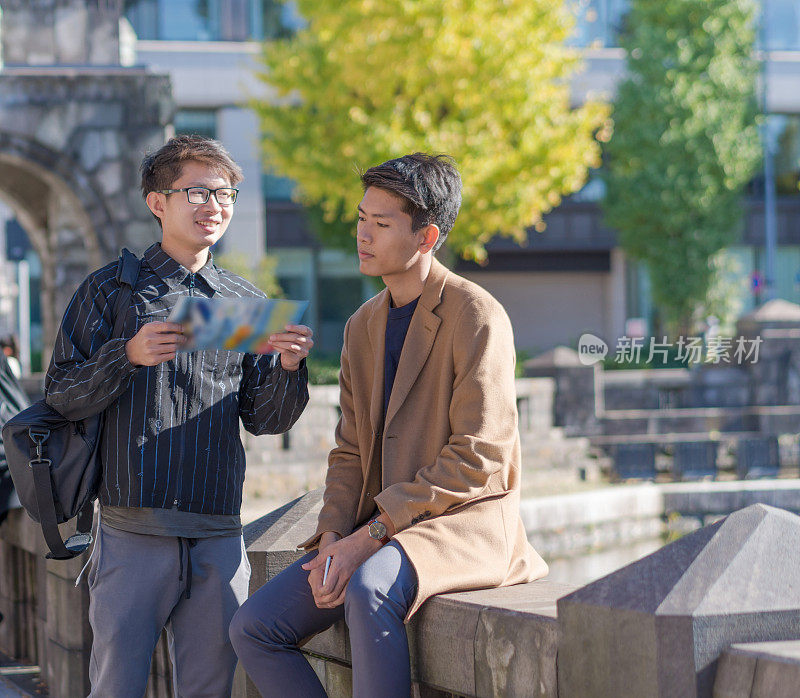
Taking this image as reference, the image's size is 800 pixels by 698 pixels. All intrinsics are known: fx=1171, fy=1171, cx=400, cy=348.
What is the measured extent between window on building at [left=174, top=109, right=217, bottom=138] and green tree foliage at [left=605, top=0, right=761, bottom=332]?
9741 millimetres

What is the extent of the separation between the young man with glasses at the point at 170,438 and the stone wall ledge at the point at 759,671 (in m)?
1.33

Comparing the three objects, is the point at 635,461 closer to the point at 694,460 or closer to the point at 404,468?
the point at 694,460

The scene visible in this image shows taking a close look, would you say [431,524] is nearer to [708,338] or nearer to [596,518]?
[596,518]

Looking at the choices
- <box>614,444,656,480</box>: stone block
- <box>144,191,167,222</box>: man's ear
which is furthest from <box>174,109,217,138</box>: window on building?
<box>144,191,167,222</box>: man's ear

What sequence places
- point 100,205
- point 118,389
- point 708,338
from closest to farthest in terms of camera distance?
1. point 118,389
2. point 100,205
3. point 708,338

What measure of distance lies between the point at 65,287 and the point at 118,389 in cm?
878

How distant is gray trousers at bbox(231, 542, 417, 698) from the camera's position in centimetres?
279

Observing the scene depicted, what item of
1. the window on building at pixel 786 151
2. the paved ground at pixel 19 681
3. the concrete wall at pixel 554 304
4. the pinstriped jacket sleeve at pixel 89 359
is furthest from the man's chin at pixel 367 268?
the window on building at pixel 786 151

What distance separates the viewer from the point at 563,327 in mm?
31141

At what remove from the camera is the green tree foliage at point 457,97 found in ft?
59.3

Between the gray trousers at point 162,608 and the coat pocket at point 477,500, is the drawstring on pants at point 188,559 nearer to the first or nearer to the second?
the gray trousers at point 162,608

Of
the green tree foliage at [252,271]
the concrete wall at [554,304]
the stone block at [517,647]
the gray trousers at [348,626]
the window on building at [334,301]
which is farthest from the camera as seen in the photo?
the concrete wall at [554,304]

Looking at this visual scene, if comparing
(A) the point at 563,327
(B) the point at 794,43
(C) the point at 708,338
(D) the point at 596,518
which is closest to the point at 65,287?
(D) the point at 596,518

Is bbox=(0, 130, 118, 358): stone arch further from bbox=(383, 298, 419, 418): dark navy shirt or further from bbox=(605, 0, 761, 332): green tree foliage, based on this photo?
bbox=(605, 0, 761, 332): green tree foliage
